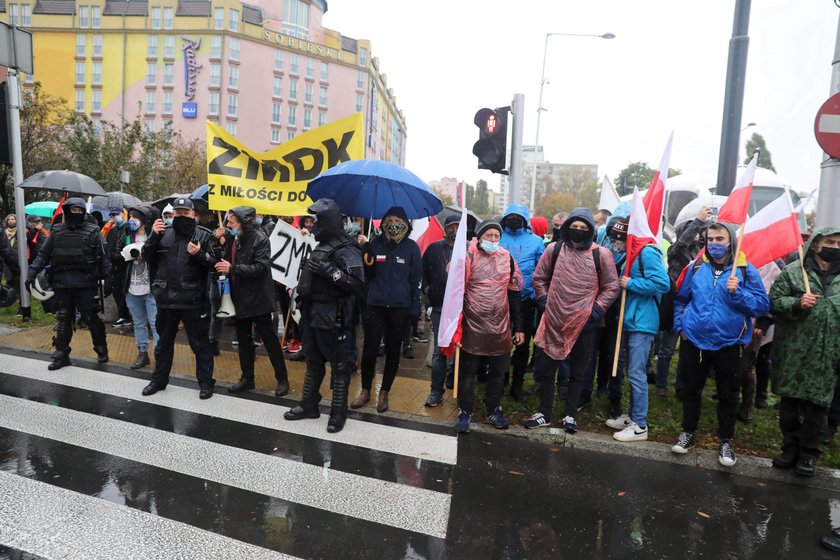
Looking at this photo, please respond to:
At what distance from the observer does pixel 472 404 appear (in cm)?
511

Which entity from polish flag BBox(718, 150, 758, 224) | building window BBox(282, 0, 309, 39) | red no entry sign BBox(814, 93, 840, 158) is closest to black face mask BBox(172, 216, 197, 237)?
polish flag BBox(718, 150, 758, 224)

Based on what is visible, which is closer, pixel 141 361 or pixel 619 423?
pixel 619 423

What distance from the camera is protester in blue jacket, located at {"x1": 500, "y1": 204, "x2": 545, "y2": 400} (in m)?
5.98

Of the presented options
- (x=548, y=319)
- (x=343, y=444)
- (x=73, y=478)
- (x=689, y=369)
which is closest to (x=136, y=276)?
(x=73, y=478)

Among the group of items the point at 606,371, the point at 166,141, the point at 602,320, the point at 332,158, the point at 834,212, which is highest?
the point at 166,141

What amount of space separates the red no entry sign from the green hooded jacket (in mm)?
948

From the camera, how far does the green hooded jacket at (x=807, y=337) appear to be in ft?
14.0

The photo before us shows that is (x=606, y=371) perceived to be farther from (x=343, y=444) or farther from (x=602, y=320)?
(x=343, y=444)

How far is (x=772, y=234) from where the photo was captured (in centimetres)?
500

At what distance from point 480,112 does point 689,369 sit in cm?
410

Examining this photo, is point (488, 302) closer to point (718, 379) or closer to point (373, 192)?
point (373, 192)

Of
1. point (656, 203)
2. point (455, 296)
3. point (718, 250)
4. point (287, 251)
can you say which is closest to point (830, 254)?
point (718, 250)

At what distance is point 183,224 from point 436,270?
2707 millimetres

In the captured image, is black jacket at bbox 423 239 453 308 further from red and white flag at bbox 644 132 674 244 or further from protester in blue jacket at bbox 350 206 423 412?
red and white flag at bbox 644 132 674 244
